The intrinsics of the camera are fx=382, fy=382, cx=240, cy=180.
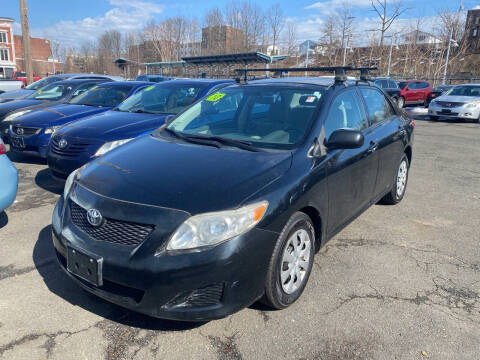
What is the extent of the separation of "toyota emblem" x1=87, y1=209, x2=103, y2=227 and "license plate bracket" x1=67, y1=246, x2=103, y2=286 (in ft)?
0.62

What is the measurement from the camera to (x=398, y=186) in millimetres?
5125

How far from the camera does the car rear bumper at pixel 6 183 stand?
11.8ft

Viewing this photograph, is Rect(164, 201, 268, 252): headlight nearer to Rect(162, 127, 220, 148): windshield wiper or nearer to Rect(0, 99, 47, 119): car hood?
Rect(162, 127, 220, 148): windshield wiper

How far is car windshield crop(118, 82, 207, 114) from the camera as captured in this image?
6.38 m

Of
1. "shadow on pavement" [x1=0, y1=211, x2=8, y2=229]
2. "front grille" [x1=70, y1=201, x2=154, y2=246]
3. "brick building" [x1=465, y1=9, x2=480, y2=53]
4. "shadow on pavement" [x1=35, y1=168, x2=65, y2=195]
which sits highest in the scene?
"brick building" [x1=465, y1=9, x2=480, y2=53]

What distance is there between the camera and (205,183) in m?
2.56

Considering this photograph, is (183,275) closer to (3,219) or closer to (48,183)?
(3,219)

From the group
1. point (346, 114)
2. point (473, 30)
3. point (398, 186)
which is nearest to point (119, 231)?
point (346, 114)

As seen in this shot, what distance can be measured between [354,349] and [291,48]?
4764 cm

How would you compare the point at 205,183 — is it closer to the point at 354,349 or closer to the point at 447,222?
the point at 354,349

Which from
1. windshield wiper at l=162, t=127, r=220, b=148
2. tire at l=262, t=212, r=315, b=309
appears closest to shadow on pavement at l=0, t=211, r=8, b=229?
windshield wiper at l=162, t=127, r=220, b=148

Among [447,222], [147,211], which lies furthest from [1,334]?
[447,222]

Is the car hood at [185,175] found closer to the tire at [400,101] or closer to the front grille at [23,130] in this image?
the front grille at [23,130]

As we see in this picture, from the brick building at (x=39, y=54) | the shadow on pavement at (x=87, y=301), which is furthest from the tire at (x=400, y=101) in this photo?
the brick building at (x=39, y=54)
